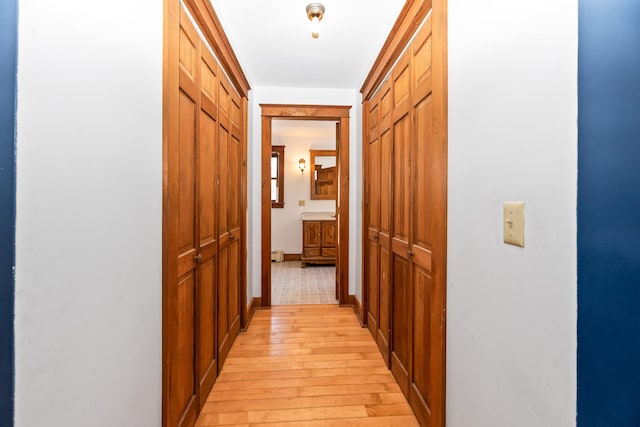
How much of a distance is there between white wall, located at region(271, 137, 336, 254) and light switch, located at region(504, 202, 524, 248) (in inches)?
204

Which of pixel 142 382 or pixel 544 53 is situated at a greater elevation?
pixel 544 53

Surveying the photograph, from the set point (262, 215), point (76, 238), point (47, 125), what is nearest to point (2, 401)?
point (76, 238)

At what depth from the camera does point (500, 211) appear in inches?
35.8

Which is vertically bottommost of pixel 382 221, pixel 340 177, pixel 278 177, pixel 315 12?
pixel 382 221

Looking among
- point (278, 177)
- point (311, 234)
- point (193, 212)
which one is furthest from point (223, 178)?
point (278, 177)

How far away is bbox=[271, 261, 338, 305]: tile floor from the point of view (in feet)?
11.9

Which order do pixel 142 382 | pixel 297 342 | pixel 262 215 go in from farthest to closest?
pixel 262 215, pixel 297 342, pixel 142 382

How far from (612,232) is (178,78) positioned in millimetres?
1543

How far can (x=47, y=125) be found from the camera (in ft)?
2.14

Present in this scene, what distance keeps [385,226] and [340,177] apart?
1.22 meters

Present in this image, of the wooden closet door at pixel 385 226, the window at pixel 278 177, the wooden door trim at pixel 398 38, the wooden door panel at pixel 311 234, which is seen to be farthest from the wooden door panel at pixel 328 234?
the wooden door trim at pixel 398 38

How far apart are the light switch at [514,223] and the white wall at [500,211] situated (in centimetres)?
2

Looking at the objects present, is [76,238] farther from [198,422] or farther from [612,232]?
[198,422]

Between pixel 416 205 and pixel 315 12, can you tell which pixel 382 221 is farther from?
pixel 315 12
